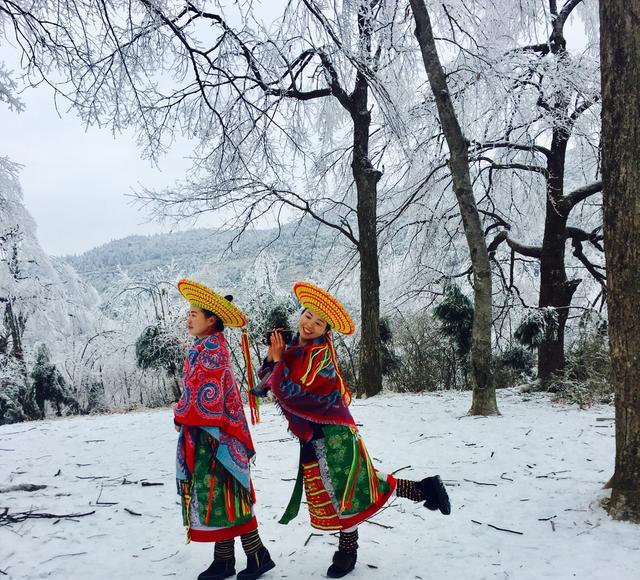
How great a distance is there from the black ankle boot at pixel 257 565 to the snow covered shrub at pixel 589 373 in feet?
15.6

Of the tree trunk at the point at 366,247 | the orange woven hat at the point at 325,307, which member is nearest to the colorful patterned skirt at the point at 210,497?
the orange woven hat at the point at 325,307

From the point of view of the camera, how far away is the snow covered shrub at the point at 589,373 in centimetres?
616

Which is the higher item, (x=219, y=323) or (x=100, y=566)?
(x=219, y=323)

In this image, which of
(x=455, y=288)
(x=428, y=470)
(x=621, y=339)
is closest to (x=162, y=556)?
(x=428, y=470)

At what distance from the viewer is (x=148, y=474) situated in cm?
438

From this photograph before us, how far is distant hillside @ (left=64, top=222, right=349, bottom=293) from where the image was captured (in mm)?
10359

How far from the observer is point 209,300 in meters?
2.56

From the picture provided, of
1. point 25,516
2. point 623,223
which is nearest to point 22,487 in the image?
point 25,516

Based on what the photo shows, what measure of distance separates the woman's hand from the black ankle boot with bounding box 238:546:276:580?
957 mm

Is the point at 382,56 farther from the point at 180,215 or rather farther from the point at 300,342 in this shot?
the point at 300,342

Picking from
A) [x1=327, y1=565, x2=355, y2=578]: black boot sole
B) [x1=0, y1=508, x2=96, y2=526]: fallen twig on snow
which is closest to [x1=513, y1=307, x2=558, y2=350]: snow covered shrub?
[x1=327, y1=565, x2=355, y2=578]: black boot sole

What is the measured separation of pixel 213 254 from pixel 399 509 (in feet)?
32.8

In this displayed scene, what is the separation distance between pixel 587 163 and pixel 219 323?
28.7 ft

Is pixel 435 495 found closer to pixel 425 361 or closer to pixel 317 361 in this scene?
pixel 317 361
